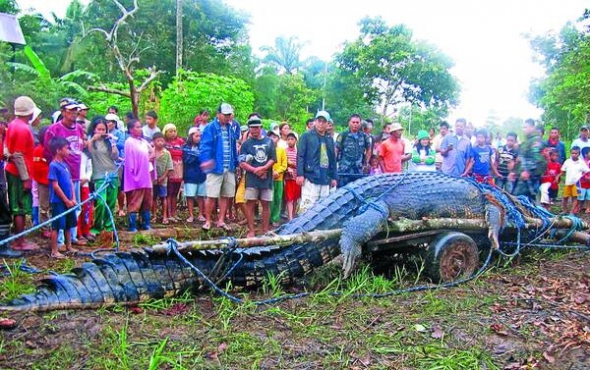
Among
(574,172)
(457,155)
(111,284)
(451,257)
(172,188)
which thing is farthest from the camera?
(574,172)

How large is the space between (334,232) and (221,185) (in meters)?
2.68

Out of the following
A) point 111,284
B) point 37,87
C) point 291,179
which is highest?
point 37,87

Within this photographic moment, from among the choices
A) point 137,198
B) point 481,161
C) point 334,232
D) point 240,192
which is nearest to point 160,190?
point 137,198

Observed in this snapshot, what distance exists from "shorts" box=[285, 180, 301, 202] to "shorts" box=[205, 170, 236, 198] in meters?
1.10

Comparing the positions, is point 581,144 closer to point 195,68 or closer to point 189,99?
point 189,99

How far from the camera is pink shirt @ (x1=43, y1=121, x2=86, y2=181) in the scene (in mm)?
5453

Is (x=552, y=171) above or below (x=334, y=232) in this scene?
above

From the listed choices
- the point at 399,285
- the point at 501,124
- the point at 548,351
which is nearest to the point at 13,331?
the point at 399,285

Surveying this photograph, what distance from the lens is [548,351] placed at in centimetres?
319

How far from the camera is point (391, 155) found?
7.50 meters

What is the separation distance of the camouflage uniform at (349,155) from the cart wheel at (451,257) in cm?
273

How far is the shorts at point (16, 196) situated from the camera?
5.38 m

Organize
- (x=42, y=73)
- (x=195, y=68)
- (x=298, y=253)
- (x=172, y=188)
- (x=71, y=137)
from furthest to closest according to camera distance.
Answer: (x=195, y=68) → (x=42, y=73) → (x=172, y=188) → (x=71, y=137) → (x=298, y=253)

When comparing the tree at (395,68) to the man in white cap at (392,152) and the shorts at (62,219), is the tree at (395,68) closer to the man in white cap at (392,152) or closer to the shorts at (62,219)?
the man in white cap at (392,152)
